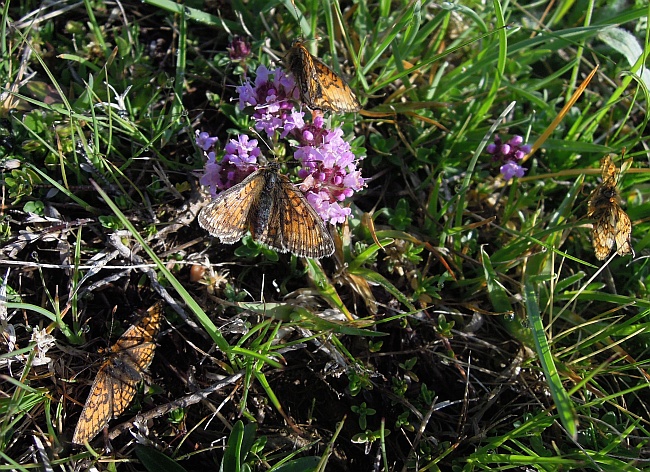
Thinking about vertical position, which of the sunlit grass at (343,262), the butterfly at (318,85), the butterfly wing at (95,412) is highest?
the butterfly at (318,85)

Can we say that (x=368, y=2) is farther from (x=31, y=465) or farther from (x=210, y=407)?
(x=31, y=465)

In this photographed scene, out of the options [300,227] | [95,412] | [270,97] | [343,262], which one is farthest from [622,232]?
[95,412]

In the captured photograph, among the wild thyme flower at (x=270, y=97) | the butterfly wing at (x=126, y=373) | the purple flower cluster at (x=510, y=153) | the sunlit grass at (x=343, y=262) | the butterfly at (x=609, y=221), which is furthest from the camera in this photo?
the purple flower cluster at (x=510, y=153)

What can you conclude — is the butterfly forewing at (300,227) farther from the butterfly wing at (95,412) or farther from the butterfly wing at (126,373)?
the butterfly wing at (95,412)

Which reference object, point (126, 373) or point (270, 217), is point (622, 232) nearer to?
point (270, 217)

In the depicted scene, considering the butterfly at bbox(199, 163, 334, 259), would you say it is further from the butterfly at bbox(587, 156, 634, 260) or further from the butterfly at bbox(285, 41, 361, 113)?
the butterfly at bbox(587, 156, 634, 260)

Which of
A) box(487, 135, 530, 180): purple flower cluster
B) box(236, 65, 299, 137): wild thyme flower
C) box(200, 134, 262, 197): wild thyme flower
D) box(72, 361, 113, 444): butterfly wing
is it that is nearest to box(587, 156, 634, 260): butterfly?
box(487, 135, 530, 180): purple flower cluster

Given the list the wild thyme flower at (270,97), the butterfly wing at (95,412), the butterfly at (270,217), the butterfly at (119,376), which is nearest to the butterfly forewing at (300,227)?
the butterfly at (270,217)
